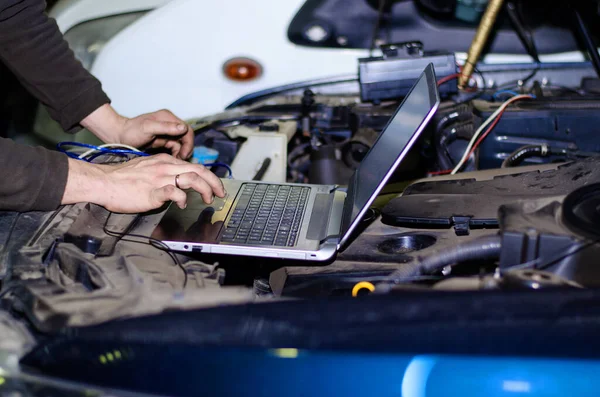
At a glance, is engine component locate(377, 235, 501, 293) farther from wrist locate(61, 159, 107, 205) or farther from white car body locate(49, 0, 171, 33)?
white car body locate(49, 0, 171, 33)

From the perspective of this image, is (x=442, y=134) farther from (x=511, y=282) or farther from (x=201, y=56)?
(x=511, y=282)

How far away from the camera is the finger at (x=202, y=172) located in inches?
51.1

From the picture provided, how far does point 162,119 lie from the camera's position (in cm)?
171

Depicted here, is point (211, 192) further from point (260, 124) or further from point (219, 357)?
point (260, 124)

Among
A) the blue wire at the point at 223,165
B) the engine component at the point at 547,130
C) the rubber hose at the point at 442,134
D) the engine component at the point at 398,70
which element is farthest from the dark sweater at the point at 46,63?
the engine component at the point at 547,130

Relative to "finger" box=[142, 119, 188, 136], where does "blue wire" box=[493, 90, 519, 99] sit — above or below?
above

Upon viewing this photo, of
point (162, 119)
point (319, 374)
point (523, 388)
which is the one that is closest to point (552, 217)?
point (523, 388)

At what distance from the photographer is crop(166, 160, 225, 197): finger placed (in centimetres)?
130

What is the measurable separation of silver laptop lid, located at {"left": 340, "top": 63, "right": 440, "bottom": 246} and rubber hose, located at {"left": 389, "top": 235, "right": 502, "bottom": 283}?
0.15 m

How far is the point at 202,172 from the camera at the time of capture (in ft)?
4.27

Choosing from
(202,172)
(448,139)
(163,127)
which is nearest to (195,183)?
(202,172)

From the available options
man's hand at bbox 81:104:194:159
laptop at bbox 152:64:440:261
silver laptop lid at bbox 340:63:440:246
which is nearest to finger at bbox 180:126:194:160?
man's hand at bbox 81:104:194:159

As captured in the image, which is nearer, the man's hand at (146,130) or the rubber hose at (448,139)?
the man's hand at (146,130)

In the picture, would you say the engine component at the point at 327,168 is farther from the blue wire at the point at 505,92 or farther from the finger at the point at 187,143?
the blue wire at the point at 505,92
